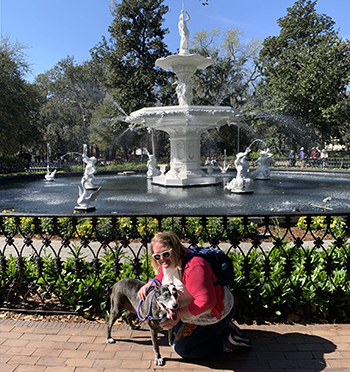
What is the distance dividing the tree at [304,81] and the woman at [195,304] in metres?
29.5

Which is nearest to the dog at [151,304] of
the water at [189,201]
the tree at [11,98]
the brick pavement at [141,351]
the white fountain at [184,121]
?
the brick pavement at [141,351]

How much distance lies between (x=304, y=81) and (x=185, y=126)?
19.8 metres

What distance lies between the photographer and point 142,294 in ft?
9.13

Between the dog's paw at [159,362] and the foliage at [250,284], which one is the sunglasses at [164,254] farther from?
the foliage at [250,284]

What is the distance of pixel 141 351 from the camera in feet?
10.2

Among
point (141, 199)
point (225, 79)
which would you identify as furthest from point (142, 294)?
point (225, 79)

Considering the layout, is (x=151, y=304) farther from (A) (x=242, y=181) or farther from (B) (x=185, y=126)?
(B) (x=185, y=126)

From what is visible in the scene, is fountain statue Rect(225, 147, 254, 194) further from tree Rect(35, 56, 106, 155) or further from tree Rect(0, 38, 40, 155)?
tree Rect(35, 56, 106, 155)

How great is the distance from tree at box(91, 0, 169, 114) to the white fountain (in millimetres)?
17896

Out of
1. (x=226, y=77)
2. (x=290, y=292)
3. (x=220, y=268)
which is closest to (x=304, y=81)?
(x=226, y=77)

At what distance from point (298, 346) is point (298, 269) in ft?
3.71

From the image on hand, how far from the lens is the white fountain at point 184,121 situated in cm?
1315

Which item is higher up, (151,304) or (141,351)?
(151,304)

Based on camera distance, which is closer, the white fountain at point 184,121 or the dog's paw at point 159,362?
the dog's paw at point 159,362
